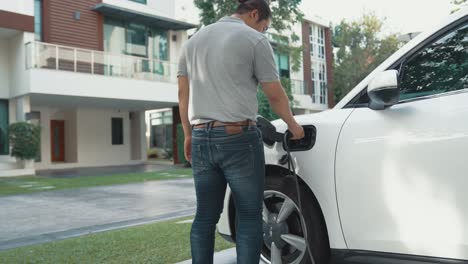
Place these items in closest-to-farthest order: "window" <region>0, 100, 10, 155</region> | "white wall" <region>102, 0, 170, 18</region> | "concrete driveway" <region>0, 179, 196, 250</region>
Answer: "concrete driveway" <region>0, 179, 196, 250</region>, "window" <region>0, 100, 10, 155</region>, "white wall" <region>102, 0, 170, 18</region>

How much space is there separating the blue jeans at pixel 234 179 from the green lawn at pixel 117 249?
1.46 metres

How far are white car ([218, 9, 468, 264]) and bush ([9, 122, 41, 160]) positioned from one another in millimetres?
15401

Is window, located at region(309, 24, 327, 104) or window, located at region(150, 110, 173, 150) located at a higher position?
window, located at region(309, 24, 327, 104)

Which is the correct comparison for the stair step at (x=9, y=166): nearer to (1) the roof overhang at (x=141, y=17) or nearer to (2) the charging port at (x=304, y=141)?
(1) the roof overhang at (x=141, y=17)

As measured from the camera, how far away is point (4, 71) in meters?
17.5

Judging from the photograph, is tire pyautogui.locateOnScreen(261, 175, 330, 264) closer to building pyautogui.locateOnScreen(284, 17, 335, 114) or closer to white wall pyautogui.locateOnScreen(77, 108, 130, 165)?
white wall pyautogui.locateOnScreen(77, 108, 130, 165)

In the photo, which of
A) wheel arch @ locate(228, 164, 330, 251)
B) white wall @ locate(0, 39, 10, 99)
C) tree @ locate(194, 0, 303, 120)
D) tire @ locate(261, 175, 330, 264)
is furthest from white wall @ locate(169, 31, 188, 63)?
tire @ locate(261, 175, 330, 264)

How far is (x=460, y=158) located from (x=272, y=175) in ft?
3.94

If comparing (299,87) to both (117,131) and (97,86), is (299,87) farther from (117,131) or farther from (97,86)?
(97,86)

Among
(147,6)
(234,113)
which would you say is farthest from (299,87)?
(234,113)

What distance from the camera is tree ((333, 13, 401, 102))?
37094 mm

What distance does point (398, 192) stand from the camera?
2346 millimetres

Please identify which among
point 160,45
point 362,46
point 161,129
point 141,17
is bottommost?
point 161,129

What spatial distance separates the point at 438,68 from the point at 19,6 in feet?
56.8
